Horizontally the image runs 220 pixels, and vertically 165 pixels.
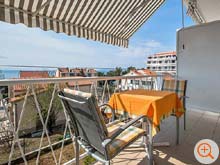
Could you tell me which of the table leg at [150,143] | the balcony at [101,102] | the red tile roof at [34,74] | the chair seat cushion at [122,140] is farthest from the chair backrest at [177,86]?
the red tile roof at [34,74]

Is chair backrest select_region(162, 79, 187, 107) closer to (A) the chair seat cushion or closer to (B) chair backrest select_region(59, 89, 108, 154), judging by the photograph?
(A) the chair seat cushion

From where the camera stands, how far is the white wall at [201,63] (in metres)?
4.73

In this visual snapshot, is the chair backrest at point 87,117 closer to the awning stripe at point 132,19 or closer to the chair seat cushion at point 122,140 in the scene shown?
the chair seat cushion at point 122,140

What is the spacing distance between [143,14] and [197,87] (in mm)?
2752

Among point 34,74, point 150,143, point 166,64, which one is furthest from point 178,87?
point 166,64

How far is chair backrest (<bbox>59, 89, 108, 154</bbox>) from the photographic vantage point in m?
1.36

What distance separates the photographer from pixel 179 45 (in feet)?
18.3

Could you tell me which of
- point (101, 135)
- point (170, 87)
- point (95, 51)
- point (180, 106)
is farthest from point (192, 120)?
point (95, 51)

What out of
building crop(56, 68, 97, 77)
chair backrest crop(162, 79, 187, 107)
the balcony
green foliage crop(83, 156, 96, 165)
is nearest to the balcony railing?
the balcony

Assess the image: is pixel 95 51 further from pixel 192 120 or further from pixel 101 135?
pixel 101 135

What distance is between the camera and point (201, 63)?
504cm

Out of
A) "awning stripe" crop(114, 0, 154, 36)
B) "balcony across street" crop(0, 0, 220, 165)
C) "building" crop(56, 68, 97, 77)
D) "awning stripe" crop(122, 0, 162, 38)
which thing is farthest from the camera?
"building" crop(56, 68, 97, 77)

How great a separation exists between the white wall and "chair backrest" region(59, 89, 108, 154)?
4453 mm

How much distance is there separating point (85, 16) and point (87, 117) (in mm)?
2806
